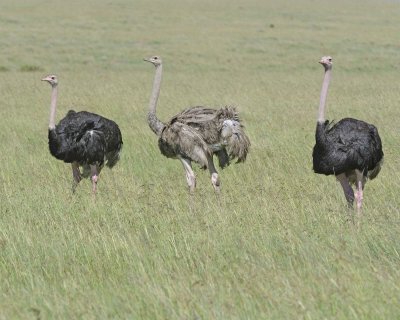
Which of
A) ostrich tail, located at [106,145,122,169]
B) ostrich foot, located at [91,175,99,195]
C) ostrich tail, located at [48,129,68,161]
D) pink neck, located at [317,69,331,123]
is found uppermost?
pink neck, located at [317,69,331,123]

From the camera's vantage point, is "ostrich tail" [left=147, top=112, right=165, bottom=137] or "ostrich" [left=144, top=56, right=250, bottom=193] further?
"ostrich tail" [left=147, top=112, right=165, bottom=137]

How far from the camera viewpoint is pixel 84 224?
7246 mm

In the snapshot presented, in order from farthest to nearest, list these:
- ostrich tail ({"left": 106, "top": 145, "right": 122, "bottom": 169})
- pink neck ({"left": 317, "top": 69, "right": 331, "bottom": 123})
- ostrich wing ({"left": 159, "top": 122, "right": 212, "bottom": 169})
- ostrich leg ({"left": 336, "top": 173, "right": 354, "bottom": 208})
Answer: ostrich tail ({"left": 106, "top": 145, "right": 122, "bottom": 169}) → ostrich wing ({"left": 159, "top": 122, "right": 212, "bottom": 169}) → ostrich leg ({"left": 336, "top": 173, "right": 354, "bottom": 208}) → pink neck ({"left": 317, "top": 69, "right": 331, "bottom": 123})

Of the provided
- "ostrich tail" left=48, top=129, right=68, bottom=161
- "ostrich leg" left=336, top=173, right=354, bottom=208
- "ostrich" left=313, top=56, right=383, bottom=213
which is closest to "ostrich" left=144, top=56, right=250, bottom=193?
"ostrich tail" left=48, top=129, right=68, bottom=161

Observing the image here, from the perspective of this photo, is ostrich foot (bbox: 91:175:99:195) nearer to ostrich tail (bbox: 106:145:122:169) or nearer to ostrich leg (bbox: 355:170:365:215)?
ostrich tail (bbox: 106:145:122:169)

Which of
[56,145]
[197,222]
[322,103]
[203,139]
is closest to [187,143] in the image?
[203,139]

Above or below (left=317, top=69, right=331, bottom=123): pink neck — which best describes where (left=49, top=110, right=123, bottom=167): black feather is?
below

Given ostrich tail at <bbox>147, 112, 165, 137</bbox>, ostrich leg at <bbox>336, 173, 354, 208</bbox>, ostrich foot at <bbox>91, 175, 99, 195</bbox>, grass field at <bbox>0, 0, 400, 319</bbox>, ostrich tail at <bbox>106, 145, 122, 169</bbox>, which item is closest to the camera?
grass field at <bbox>0, 0, 400, 319</bbox>

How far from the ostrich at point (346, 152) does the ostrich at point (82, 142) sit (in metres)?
2.83

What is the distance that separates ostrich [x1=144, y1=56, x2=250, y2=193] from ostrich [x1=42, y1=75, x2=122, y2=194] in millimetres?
744

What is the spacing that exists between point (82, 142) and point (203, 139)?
1459 mm

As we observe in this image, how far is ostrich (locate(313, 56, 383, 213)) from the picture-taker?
8242 mm

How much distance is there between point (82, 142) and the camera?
985 centimetres

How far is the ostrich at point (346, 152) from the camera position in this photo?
8242 mm
